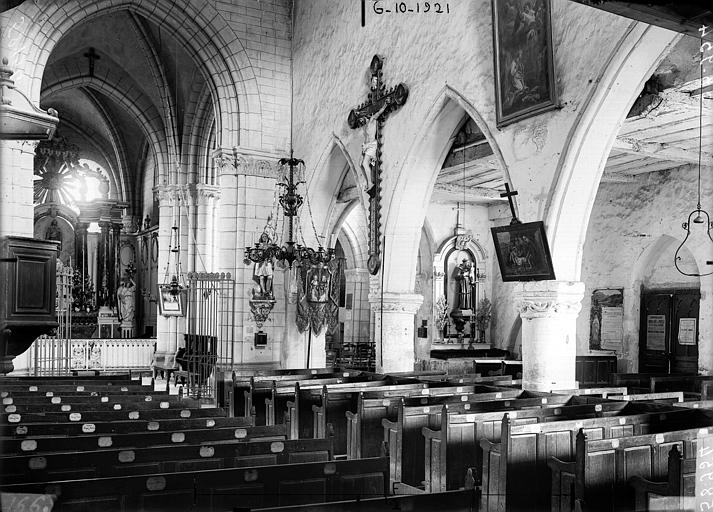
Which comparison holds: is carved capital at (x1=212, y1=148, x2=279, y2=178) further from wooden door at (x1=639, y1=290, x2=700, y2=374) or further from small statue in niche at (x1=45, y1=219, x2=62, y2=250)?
small statue in niche at (x1=45, y1=219, x2=62, y2=250)

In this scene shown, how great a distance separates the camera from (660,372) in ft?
46.1

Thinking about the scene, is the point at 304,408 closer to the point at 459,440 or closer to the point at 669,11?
the point at 459,440

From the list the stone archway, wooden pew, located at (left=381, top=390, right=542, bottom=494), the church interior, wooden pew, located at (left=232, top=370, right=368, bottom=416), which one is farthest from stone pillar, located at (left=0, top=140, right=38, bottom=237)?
the stone archway

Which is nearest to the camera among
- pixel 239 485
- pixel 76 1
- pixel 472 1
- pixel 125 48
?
pixel 239 485

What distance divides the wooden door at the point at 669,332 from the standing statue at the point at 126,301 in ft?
52.2

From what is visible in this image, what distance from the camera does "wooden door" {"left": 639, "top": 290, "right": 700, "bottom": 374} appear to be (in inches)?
537

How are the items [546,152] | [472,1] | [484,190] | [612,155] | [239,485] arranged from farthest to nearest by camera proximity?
[484,190]
[612,155]
[472,1]
[546,152]
[239,485]

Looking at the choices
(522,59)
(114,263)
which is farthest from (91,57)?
(522,59)

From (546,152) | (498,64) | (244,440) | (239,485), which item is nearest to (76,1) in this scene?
(498,64)

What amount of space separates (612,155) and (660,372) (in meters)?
4.50

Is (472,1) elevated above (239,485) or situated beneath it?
elevated above

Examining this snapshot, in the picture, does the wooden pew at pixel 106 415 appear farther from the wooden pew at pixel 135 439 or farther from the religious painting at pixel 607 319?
the religious painting at pixel 607 319

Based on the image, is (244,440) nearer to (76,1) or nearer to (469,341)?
(76,1)

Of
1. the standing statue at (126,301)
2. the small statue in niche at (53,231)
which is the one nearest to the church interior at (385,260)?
the standing statue at (126,301)
